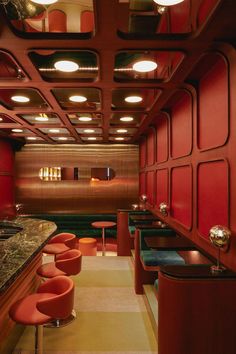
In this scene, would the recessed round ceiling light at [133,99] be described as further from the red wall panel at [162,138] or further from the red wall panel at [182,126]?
the red wall panel at [162,138]

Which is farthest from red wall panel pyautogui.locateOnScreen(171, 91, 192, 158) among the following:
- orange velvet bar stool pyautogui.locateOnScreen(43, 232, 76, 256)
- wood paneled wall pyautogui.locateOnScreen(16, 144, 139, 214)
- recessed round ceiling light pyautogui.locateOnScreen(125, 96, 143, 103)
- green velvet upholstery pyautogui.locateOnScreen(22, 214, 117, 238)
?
green velvet upholstery pyautogui.locateOnScreen(22, 214, 117, 238)

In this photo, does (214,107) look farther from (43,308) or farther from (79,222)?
(79,222)

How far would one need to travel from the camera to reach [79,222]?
29.0ft

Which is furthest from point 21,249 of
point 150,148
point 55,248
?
point 150,148

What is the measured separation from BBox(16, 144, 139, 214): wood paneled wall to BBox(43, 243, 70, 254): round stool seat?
4.66 meters

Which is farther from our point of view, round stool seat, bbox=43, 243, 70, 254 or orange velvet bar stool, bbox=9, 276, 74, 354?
round stool seat, bbox=43, 243, 70, 254

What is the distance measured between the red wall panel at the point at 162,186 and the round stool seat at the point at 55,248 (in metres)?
1.94

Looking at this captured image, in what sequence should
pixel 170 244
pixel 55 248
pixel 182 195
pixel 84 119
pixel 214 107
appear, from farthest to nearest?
pixel 84 119, pixel 55 248, pixel 182 195, pixel 170 244, pixel 214 107

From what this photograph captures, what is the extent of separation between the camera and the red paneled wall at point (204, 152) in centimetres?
256

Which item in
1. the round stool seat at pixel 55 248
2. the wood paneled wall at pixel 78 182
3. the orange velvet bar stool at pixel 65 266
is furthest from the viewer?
the wood paneled wall at pixel 78 182

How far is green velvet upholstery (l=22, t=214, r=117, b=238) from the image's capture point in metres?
8.67

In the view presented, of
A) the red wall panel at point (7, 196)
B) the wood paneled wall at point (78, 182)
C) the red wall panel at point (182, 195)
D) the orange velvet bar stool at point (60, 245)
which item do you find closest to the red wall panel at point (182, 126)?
the red wall panel at point (182, 195)

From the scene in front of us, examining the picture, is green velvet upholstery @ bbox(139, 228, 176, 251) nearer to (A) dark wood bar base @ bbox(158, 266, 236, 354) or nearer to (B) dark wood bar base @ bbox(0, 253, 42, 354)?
(B) dark wood bar base @ bbox(0, 253, 42, 354)

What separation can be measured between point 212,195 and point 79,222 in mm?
6326
